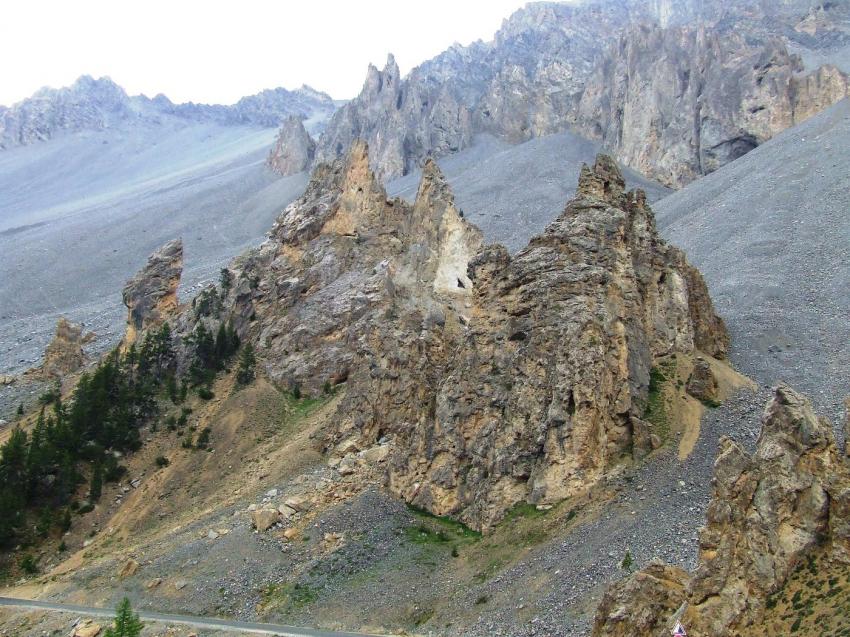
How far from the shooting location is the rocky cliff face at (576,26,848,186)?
11081 centimetres

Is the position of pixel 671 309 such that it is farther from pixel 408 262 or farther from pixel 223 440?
pixel 223 440

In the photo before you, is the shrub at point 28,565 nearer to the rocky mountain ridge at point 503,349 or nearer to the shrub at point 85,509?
the shrub at point 85,509

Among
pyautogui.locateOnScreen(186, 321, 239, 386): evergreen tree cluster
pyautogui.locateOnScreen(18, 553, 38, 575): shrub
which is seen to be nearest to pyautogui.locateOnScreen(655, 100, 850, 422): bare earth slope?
pyautogui.locateOnScreen(186, 321, 239, 386): evergreen tree cluster

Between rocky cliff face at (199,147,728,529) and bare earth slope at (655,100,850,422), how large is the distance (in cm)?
519

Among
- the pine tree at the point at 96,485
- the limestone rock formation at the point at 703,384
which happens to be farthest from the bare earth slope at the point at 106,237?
the limestone rock formation at the point at 703,384

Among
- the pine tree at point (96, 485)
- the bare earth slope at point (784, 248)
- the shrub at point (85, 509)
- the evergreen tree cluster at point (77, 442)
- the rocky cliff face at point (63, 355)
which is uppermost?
the rocky cliff face at point (63, 355)

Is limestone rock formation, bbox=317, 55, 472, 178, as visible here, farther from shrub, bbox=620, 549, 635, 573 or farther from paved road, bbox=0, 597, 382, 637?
shrub, bbox=620, 549, 635, 573

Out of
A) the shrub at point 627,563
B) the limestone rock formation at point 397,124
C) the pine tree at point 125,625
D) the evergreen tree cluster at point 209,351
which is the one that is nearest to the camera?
the shrub at point 627,563

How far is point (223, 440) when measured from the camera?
46.2 meters

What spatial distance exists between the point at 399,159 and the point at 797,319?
116 m

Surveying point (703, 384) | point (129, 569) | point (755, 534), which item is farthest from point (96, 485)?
point (755, 534)

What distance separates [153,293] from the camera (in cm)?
6206

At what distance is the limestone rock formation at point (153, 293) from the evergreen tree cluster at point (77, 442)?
24.4 ft

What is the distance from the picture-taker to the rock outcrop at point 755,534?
1689 cm
